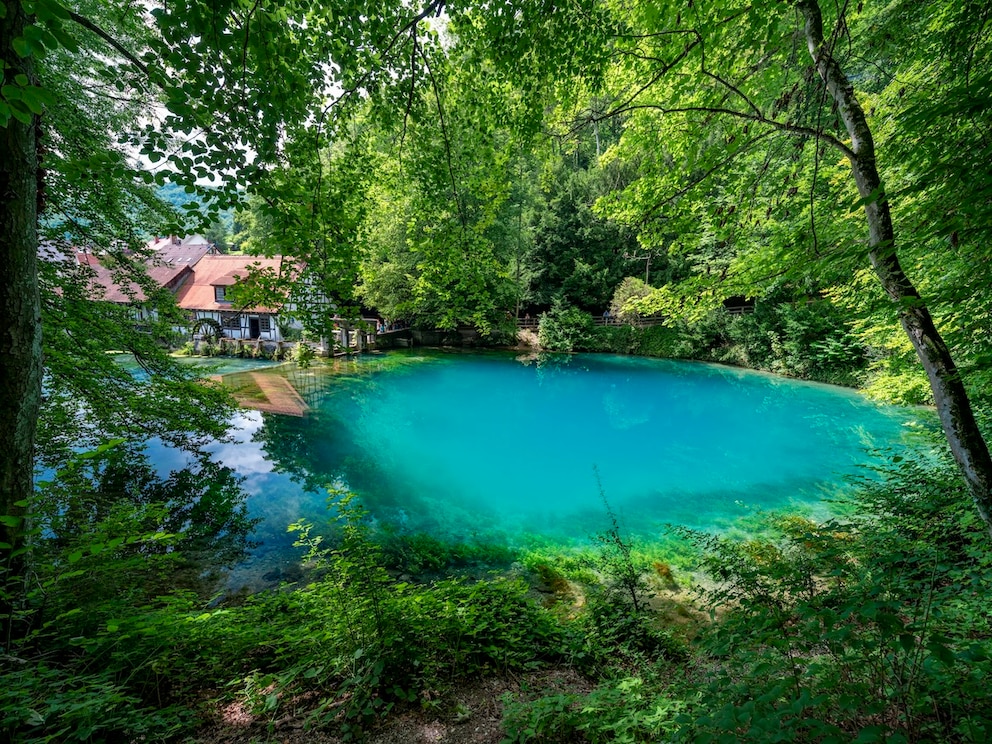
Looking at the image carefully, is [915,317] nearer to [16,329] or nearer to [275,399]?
[16,329]

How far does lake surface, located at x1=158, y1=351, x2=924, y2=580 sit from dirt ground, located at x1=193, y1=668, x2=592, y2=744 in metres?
4.04

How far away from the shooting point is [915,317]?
2.71 meters

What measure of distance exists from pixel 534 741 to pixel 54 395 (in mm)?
7933

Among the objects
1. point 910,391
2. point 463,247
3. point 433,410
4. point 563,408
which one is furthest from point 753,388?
point 463,247

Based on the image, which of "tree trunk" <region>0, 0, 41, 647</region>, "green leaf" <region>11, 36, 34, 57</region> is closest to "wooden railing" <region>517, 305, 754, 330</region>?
"tree trunk" <region>0, 0, 41, 647</region>

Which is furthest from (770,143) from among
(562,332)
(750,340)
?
(562,332)

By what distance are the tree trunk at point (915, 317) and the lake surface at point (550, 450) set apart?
358 cm

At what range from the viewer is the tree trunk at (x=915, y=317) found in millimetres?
2562

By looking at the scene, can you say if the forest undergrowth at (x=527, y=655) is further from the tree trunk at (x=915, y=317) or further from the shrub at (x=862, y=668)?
the tree trunk at (x=915, y=317)

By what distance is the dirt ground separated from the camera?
234 centimetres

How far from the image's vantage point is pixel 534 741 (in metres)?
2.40

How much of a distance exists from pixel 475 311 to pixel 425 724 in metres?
3.58

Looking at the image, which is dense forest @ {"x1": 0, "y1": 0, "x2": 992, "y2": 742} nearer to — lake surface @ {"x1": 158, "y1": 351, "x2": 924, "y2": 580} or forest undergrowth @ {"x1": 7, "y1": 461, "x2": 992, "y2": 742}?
forest undergrowth @ {"x1": 7, "y1": 461, "x2": 992, "y2": 742}

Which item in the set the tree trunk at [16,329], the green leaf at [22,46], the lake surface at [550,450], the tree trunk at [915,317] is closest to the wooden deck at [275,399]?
the lake surface at [550,450]
